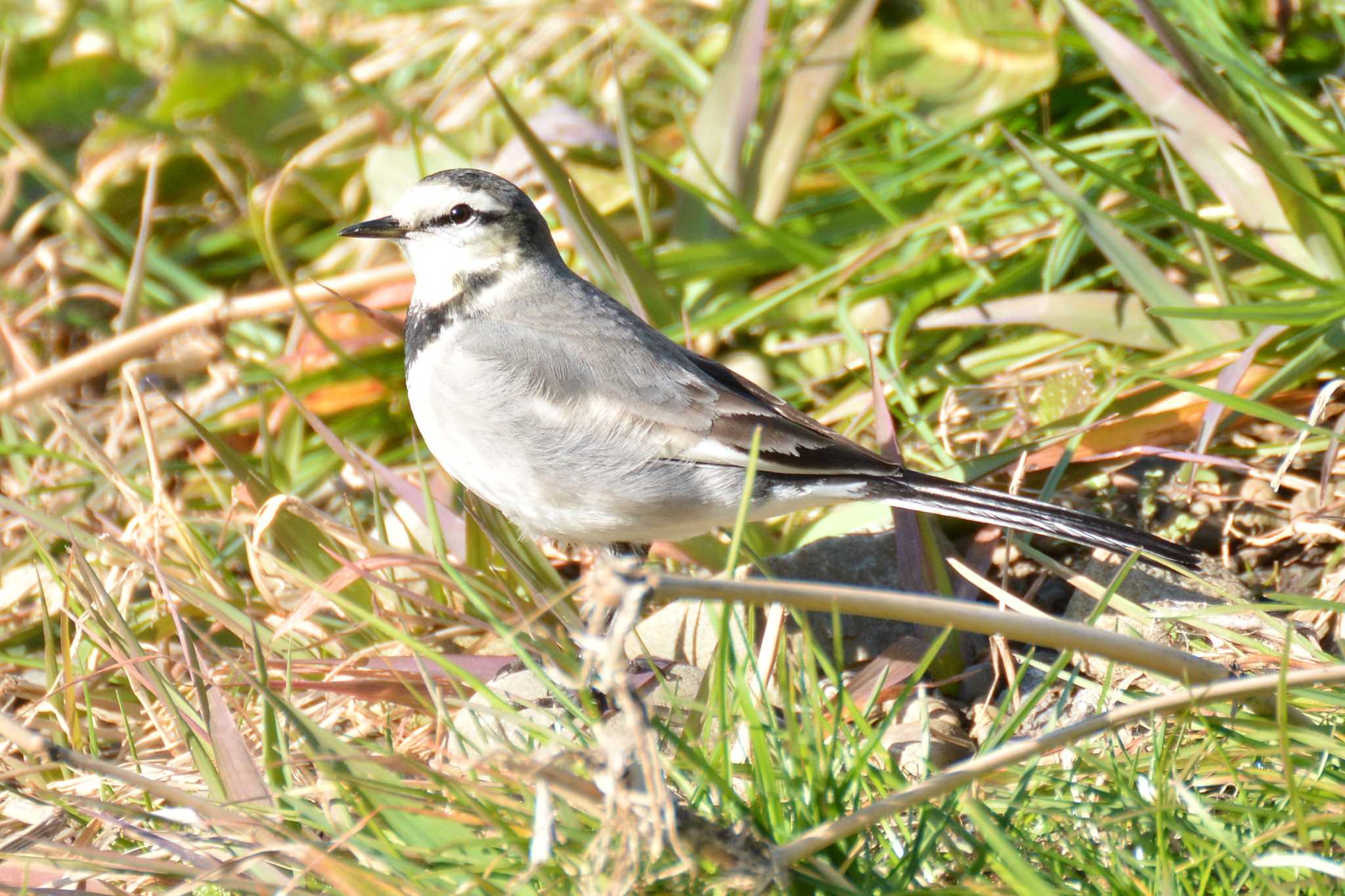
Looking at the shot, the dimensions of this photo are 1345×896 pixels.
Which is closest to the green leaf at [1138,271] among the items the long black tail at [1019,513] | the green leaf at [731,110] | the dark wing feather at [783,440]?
the long black tail at [1019,513]

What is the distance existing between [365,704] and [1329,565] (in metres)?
2.65

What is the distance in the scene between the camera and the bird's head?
169 inches

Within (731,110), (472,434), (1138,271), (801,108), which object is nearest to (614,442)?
(472,434)

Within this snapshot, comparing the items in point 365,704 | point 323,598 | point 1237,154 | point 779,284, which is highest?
point 1237,154

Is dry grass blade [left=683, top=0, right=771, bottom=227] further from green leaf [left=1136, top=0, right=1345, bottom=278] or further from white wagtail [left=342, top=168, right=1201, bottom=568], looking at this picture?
green leaf [left=1136, top=0, right=1345, bottom=278]

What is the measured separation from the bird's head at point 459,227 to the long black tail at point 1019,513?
1.49 metres

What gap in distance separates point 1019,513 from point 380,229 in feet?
7.26

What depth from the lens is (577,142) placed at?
18.6 ft

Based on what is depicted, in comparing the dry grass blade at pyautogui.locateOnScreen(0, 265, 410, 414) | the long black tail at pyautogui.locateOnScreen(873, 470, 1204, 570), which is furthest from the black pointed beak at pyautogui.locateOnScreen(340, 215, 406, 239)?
the long black tail at pyautogui.locateOnScreen(873, 470, 1204, 570)

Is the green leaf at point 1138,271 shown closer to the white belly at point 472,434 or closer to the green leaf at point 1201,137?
the green leaf at point 1201,137

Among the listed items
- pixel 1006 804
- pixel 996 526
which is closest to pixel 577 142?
pixel 996 526

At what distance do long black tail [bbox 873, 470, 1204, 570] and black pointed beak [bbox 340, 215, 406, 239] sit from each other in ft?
5.89

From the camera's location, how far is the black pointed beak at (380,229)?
169 inches

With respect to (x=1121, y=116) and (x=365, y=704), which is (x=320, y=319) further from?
(x=1121, y=116)
